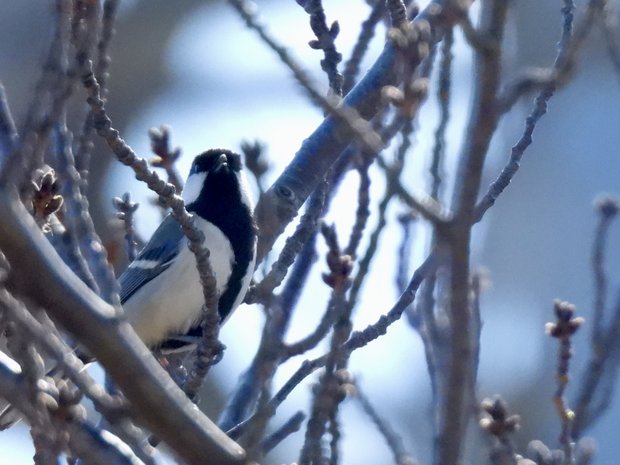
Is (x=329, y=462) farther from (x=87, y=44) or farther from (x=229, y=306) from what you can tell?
(x=229, y=306)

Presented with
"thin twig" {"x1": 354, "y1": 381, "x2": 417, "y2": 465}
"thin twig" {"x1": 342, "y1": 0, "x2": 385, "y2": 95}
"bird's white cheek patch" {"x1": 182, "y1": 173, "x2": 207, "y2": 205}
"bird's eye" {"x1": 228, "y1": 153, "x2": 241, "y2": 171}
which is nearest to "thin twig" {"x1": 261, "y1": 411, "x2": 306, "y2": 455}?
"thin twig" {"x1": 354, "y1": 381, "x2": 417, "y2": 465}

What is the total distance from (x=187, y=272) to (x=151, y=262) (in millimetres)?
194

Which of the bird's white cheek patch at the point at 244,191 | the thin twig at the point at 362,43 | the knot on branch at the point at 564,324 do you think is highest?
the bird's white cheek patch at the point at 244,191

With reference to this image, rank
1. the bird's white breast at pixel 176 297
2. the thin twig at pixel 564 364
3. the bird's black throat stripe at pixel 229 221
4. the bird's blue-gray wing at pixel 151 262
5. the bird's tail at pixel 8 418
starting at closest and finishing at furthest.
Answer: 1. the thin twig at pixel 564 364
2. the bird's tail at pixel 8 418
3. the bird's black throat stripe at pixel 229 221
4. the bird's white breast at pixel 176 297
5. the bird's blue-gray wing at pixel 151 262

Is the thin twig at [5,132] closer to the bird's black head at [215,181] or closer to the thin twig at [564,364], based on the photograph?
the thin twig at [564,364]

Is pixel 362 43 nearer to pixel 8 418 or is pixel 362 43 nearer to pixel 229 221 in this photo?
pixel 229 221

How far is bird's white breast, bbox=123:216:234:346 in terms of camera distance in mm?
3848

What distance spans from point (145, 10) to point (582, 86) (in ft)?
13.1

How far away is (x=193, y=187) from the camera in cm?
440

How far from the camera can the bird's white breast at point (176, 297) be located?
12.6 feet

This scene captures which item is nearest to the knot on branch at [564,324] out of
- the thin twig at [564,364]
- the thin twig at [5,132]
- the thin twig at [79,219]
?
the thin twig at [564,364]

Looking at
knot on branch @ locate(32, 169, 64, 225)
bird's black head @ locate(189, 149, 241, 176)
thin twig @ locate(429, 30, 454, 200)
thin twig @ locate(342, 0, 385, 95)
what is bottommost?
knot on branch @ locate(32, 169, 64, 225)

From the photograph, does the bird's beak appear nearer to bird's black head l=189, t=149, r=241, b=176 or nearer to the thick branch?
bird's black head l=189, t=149, r=241, b=176

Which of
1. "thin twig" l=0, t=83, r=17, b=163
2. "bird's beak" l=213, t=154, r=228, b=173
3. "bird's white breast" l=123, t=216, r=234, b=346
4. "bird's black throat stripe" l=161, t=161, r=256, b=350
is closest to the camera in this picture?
"thin twig" l=0, t=83, r=17, b=163
